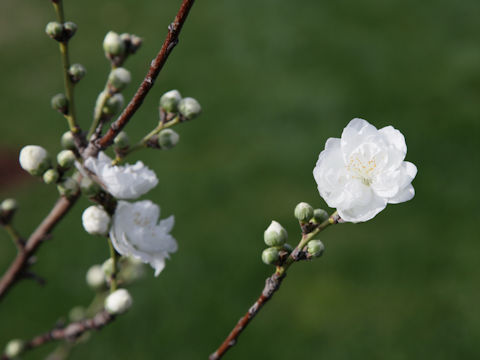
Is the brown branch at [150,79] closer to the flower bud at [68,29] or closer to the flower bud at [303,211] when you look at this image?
the flower bud at [68,29]

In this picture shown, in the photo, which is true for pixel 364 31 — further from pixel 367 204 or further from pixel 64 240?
pixel 367 204

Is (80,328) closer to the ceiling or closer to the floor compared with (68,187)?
closer to the floor

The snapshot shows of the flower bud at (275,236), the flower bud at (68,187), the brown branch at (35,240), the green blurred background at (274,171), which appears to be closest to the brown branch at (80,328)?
the brown branch at (35,240)

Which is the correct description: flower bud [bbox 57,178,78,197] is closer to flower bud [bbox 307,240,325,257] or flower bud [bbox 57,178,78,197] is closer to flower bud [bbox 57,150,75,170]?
flower bud [bbox 57,150,75,170]

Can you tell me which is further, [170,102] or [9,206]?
[9,206]

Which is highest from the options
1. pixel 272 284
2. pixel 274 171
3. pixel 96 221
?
pixel 96 221

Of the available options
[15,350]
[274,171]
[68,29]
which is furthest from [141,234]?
[274,171]

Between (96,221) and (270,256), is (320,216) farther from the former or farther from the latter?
(96,221)
